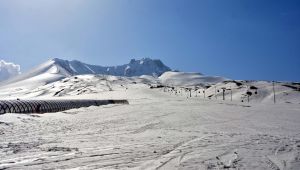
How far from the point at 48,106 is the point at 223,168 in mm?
37023

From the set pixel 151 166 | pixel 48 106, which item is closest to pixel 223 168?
pixel 151 166

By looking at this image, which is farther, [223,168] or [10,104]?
[10,104]

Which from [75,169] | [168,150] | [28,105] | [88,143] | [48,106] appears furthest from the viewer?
[48,106]

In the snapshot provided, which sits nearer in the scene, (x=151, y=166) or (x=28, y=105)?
(x=151, y=166)

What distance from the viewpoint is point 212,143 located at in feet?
50.0

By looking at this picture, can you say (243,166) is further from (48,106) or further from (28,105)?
(48,106)

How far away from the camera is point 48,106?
4388cm

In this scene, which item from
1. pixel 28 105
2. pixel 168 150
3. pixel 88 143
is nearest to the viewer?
pixel 168 150

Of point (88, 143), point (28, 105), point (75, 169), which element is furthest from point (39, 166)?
point (28, 105)

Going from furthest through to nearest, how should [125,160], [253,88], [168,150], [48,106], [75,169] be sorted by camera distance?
[253,88] → [48,106] → [168,150] → [125,160] → [75,169]

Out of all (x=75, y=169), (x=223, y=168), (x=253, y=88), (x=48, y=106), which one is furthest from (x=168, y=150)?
(x=253, y=88)

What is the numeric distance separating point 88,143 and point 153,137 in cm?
361

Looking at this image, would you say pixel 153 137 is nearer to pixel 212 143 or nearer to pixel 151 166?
pixel 212 143

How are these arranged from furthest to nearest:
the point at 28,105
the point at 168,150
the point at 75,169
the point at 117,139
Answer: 1. the point at 28,105
2. the point at 117,139
3. the point at 168,150
4. the point at 75,169
